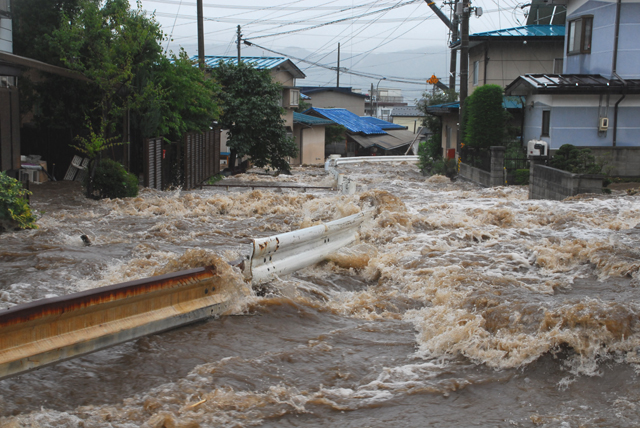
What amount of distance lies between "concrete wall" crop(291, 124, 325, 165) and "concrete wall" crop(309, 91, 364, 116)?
22805mm

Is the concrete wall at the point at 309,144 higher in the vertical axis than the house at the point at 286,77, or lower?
lower

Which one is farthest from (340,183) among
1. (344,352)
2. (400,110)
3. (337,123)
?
(400,110)

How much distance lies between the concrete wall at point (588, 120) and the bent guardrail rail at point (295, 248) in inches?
678

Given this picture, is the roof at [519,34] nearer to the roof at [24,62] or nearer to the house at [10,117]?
→ the roof at [24,62]

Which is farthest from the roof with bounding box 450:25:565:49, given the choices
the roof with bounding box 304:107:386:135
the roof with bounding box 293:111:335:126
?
the roof with bounding box 304:107:386:135

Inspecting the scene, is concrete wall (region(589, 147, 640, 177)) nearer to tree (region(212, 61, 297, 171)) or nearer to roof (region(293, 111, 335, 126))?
tree (region(212, 61, 297, 171))

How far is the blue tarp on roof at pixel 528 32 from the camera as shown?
29.8 m

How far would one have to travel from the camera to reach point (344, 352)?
5449mm

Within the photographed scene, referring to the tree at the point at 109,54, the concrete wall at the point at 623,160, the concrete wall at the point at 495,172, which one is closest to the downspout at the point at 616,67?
the concrete wall at the point at 623,160

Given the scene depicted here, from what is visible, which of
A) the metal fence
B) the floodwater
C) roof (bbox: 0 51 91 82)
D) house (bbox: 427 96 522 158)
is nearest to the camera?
the floodwater

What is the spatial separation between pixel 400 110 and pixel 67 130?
7818 centimetres

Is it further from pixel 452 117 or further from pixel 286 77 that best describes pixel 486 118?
pixel 286 77

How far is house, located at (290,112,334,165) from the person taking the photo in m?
45.2

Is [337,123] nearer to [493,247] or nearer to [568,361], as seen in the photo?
[493,247]
